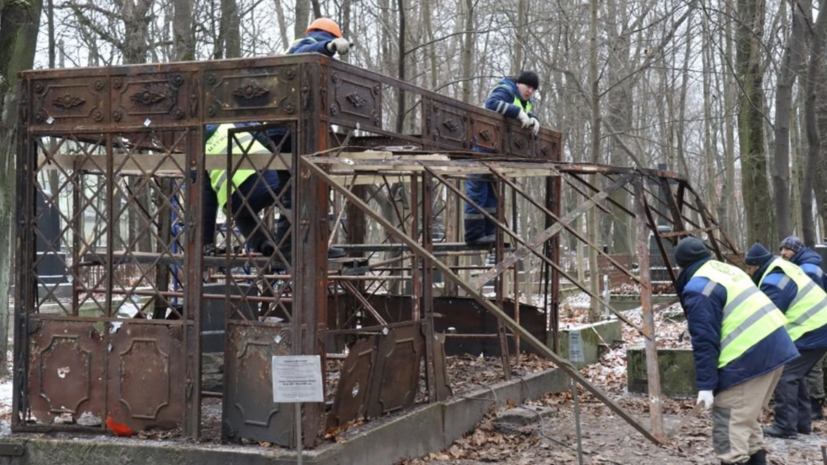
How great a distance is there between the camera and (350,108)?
7.98m

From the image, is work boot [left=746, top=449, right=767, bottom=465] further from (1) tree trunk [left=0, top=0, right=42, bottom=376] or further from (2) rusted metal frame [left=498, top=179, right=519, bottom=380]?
(1) tree trunk [left=0, top=0, right=42, bottom=376]

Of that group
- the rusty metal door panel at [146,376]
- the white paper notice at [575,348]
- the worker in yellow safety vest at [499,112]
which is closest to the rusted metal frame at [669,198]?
the white paper notice at [575,348]

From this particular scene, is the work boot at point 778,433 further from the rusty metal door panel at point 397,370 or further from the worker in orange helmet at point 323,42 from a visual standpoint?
the worker in orange helmet at point 323,42

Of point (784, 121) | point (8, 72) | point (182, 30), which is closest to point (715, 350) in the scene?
point (784, 121)

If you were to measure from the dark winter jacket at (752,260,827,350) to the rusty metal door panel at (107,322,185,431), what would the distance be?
6034mm

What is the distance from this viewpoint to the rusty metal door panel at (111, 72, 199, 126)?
771cm

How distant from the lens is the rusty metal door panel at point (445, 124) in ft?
32.0

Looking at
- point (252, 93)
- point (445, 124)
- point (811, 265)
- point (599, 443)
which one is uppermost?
point (445, 124)

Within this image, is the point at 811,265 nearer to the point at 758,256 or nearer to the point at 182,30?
the point at 758,256

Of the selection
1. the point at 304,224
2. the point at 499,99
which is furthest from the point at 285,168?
the point at 499,99

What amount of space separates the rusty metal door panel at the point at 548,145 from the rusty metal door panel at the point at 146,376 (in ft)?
21.4

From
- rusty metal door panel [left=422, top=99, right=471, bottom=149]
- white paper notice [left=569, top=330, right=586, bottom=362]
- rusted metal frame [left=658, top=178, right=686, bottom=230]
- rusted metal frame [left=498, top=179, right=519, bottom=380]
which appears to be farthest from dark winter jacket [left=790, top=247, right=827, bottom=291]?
rusty metal door panel [left=422, top=99, right=471, bottom=149]

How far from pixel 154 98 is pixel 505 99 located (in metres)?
5.37

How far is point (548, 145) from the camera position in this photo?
13.1 meters
